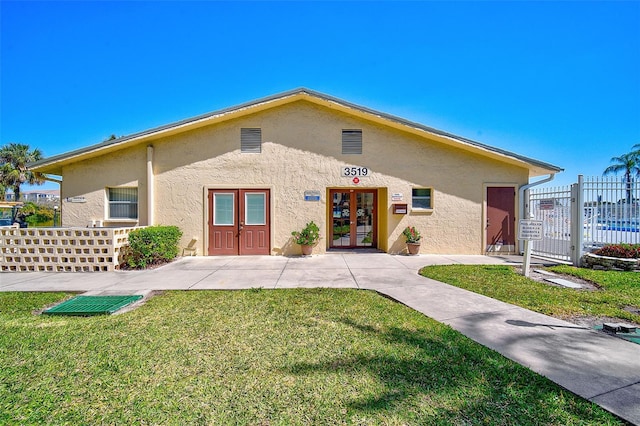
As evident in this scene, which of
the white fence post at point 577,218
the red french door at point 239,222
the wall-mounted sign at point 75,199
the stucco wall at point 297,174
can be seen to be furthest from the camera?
the red french door at point 239,222

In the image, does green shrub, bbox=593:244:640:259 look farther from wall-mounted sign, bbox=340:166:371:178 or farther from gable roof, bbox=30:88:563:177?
wall-mounted sign, bbox=340:166:371:178

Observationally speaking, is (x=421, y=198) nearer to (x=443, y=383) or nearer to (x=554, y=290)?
(x=554, y=290)

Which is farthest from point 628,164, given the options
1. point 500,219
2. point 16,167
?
point 16,167

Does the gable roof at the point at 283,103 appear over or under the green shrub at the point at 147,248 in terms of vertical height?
over

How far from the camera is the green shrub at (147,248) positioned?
866 cm

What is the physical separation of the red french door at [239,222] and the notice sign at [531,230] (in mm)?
8347

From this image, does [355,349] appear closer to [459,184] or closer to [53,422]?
[53,422]

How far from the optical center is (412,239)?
10797 mm

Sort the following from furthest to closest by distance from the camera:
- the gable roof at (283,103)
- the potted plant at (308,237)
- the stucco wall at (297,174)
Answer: the stucco wall at (297,174), the potted plant at (308,237), the gable roof at (283,103)

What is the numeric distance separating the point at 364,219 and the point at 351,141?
337cm

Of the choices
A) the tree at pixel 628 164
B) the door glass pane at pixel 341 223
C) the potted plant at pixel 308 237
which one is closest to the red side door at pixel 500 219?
the door glass pane at pixel 341 223

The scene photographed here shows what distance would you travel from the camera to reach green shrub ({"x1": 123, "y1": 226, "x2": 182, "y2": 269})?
866 cm

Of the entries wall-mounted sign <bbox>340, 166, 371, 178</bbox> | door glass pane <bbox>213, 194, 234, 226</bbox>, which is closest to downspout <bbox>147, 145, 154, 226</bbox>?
door glass pane <bbox>213, 194, 234, 226</bbox>

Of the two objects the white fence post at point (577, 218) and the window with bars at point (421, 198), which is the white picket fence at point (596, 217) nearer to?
the white fence post at point (577, 218)
